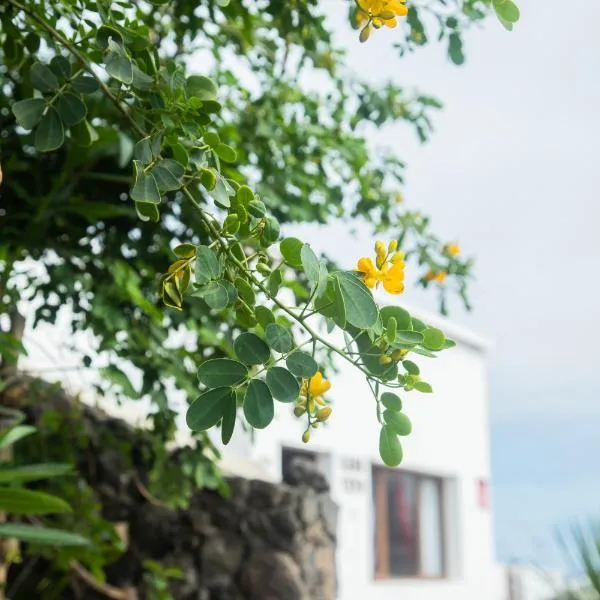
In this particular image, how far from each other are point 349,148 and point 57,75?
1.53 metres

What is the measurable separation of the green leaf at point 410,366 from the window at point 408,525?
714 cm

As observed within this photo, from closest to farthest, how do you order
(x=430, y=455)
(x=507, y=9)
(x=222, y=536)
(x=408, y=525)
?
(x=507, y=9) → (x=222, y=536) → (x=430, y=455) → (x=408, y=525)

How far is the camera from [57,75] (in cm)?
112

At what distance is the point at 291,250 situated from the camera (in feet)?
2.93

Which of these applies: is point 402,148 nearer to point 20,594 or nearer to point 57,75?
point 57,75

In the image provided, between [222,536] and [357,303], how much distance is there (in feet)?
11.3

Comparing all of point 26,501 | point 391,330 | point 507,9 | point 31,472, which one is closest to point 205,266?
point 391,330

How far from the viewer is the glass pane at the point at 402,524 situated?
8.30 metres

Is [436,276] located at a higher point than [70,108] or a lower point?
higher

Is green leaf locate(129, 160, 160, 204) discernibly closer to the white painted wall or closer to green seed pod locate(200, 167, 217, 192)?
green seed pod locate(200, 167, 217, 192)

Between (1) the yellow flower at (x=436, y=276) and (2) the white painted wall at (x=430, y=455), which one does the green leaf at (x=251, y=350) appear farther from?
(2) the white painted wall at (x=430, y=455)

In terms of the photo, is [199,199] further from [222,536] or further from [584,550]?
[222,536]

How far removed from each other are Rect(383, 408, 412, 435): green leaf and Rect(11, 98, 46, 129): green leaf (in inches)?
19.9

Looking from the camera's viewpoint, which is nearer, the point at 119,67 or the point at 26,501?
the point at 119,67
